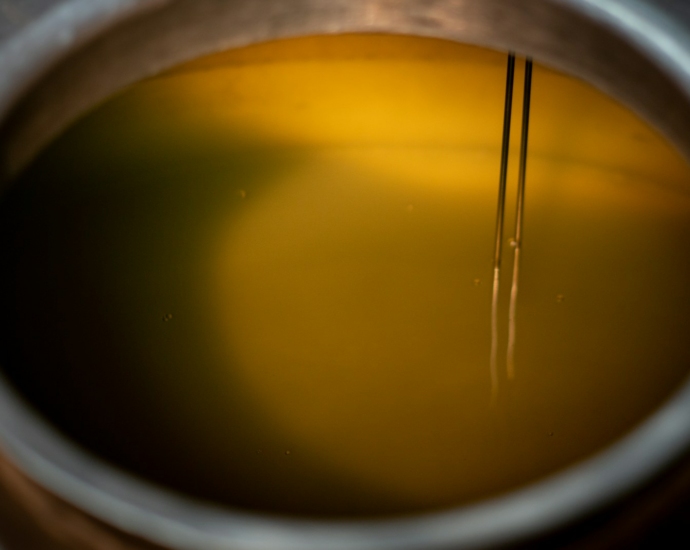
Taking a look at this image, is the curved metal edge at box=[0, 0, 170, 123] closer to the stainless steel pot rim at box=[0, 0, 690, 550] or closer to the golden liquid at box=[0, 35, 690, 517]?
the stainless steel pot rim at box=[0, 0, 690, 550]

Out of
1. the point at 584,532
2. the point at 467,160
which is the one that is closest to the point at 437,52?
the point at 467,160

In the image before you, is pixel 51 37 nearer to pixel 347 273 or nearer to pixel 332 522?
pixel 332 522

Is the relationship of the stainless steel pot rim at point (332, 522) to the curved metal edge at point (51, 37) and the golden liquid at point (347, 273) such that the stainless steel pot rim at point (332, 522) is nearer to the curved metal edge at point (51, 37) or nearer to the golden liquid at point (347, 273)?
the curved metal edge at point (51, 37)

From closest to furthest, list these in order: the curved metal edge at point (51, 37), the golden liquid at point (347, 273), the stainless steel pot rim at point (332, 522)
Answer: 1. the stainless steel pot rim at point (332, 522)
2. the curved metal edge at point (51, 37)
3. the golden liquid at point (347, 273)

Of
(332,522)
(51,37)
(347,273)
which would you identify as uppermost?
(347,273)

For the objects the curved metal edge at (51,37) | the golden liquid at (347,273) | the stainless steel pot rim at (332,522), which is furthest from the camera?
the golden liquid at (347,273)

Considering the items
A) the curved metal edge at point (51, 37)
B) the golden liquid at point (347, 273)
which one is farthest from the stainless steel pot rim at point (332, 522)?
the golden liquid at point (347, 273)

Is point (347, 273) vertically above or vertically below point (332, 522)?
above

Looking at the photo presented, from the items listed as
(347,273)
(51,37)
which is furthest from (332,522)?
(347,273)

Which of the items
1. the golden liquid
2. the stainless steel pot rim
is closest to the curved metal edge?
the stainless steel pot rim
